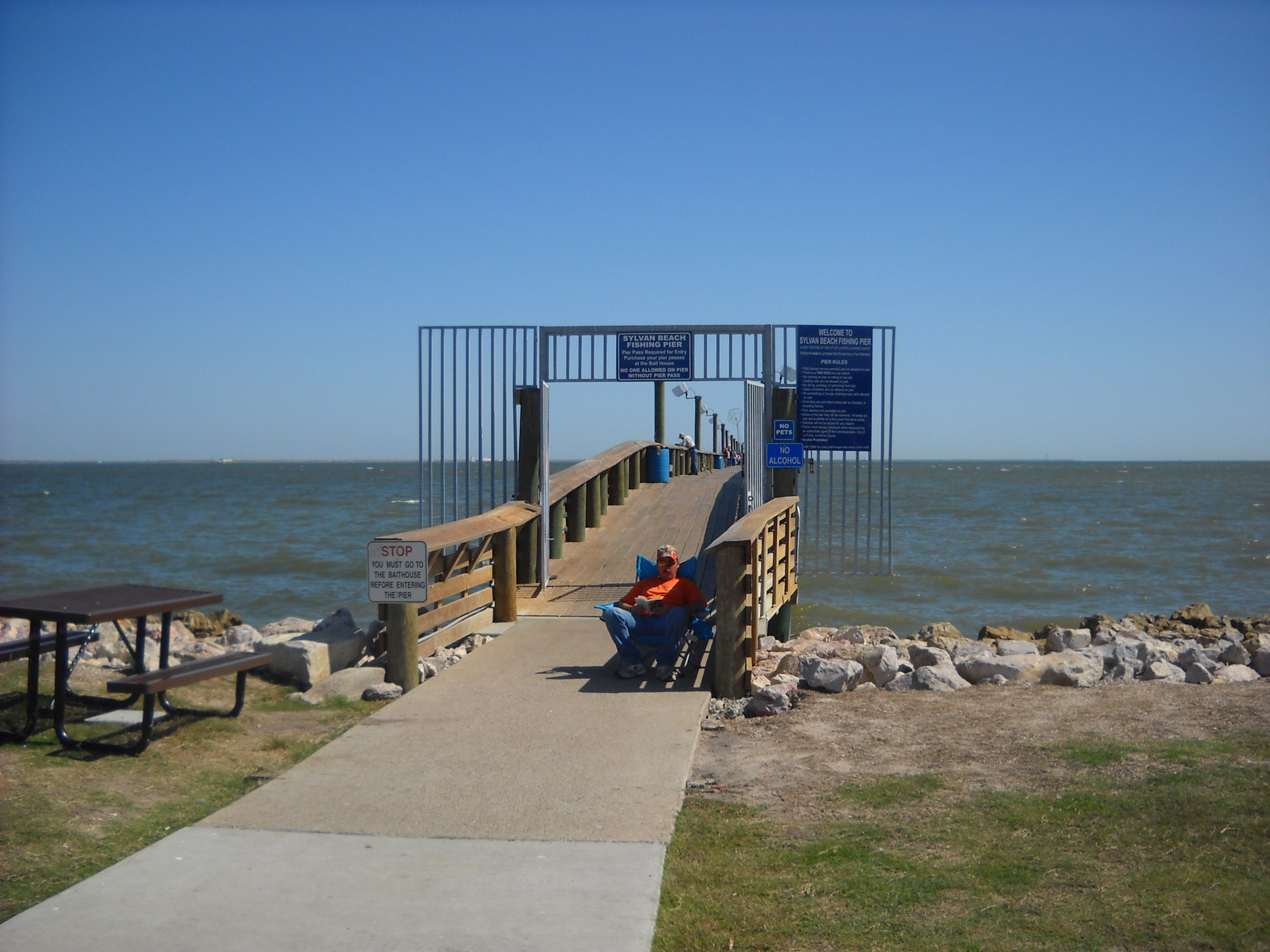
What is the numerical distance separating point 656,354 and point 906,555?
19.8m

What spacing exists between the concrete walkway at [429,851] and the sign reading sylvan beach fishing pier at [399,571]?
974 mm

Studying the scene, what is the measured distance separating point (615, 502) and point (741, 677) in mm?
10534

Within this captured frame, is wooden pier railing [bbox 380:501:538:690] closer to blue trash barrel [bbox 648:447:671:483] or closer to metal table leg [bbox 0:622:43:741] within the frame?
metal table leg [bbox 0:622:43:741]

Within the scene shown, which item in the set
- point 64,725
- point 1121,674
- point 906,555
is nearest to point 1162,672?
point 1121,674

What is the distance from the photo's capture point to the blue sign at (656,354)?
10.5 m

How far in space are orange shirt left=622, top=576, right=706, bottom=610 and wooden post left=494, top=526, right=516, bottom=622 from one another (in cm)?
222

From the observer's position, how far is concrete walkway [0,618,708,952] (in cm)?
373

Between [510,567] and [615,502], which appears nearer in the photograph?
[510,567]

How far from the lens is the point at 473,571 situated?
9.49 metres

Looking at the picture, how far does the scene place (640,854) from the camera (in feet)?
14.5

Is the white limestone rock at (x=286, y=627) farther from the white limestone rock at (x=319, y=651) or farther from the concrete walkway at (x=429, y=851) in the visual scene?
the concrete walkway at (x=429, y=851)

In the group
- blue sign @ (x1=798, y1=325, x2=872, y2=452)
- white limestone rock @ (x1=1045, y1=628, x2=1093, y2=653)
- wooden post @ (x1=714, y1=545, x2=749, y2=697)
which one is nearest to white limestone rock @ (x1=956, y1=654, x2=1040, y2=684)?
wooden post @ (x1=714, y1=545, x2=749, y2=697)

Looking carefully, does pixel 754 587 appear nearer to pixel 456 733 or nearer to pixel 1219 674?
pixel 456 733

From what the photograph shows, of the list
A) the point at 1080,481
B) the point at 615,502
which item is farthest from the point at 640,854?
the point at 1080,481
